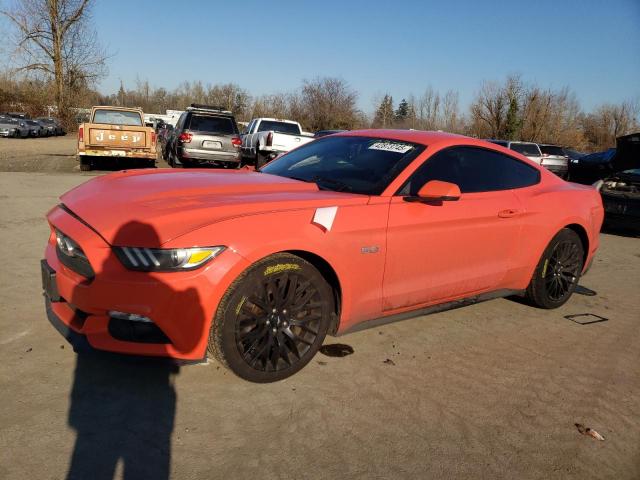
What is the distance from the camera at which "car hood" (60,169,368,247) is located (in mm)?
2676

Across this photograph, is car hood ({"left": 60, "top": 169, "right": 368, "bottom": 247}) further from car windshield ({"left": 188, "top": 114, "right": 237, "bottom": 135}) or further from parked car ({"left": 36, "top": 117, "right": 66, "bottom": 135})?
parked car ({"left": 36, "top": 117, "right": 66, "bottom": 135})

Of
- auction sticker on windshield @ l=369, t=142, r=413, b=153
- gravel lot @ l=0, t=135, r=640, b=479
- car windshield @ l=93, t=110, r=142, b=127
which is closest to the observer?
gravel lot @ l=0, t=135, r=640, b=479

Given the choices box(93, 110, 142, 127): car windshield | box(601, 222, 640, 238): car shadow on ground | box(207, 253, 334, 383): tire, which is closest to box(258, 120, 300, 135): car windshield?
box(93, 110, 142, 127): car windshield

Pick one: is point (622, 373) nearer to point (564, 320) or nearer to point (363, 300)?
point (564, 320)

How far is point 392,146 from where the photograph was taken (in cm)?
391

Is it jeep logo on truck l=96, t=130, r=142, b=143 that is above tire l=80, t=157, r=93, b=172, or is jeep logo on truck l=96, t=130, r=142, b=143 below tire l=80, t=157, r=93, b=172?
above

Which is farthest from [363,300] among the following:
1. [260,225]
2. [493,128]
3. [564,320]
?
[493,128]

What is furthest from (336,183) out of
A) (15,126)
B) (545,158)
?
(15,126)

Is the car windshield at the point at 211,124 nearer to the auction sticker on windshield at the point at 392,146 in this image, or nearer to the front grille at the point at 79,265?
the auction sticker on windshield at the point at 392,146

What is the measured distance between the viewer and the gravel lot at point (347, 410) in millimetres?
2365

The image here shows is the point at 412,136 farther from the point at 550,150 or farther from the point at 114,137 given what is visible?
the point at 550,150

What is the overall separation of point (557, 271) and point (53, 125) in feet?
142

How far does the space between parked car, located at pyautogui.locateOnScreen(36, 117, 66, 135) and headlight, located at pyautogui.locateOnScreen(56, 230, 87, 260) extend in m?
42.0

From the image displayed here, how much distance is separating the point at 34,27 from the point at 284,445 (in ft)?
138
